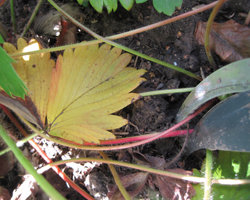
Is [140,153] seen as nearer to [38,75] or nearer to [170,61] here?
[170,61]

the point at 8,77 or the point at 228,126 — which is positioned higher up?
the point at 8,77

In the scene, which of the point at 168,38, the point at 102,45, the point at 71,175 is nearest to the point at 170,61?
the point at 168,38

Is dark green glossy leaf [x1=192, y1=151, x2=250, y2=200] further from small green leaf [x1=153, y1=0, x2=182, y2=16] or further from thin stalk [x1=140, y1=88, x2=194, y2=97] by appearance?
small green leaf [x1=153, y1=0, x2=182, y2=16]

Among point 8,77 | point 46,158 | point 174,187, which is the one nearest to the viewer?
point 8,77

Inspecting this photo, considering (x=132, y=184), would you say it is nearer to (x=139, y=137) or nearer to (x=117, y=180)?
(x=117, y=180)

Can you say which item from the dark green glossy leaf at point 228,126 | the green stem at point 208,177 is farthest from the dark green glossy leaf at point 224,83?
the green stem at point 208,177

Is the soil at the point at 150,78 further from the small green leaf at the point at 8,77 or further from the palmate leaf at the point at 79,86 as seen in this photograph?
the small green leaf at the point at 8,77

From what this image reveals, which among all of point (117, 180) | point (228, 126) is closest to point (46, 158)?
point (117, 180)
